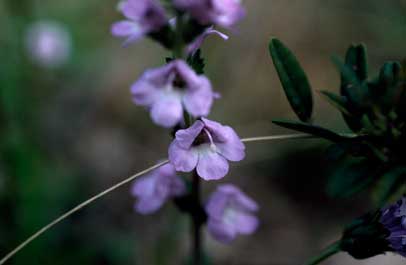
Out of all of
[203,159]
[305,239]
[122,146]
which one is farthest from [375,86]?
[122,146]

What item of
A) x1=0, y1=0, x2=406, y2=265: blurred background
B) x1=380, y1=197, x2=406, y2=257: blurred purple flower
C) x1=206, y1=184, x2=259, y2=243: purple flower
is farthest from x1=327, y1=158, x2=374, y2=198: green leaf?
x1=0, y1=0, x2=406, y2=265: blurred background


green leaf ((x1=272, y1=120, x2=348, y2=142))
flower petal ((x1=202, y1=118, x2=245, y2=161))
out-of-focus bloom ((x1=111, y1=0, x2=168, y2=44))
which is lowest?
flower petal ((x1=202, y1=118, x2=245, y2=161))

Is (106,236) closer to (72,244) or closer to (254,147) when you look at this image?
(72,244)

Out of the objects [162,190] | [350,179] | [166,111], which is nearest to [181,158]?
[166,111]

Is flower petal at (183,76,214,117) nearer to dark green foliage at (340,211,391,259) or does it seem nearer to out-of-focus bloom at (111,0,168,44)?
out-of-focus bloom at (111,0,168,44)

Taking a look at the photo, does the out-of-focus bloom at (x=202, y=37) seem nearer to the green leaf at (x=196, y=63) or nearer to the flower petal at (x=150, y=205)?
the green leaf at (x=196, y=63)

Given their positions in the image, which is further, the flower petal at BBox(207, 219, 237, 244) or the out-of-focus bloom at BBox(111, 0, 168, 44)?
the flower petal at BBox(207, 219, 237, 244)
